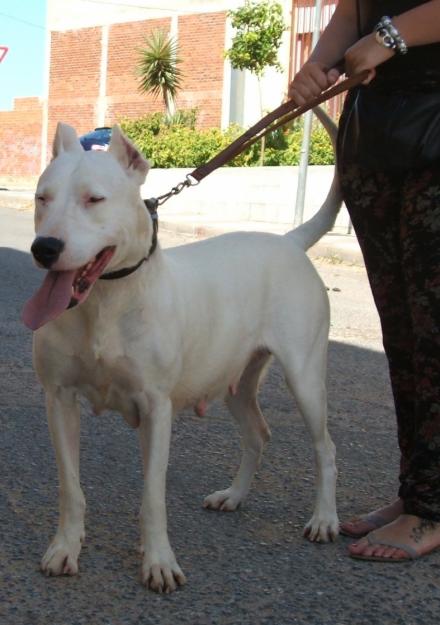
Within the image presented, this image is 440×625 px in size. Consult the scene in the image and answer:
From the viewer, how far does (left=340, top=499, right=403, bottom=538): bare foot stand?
335 centimetres

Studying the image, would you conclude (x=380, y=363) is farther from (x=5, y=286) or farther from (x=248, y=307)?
(x=5, y=286)

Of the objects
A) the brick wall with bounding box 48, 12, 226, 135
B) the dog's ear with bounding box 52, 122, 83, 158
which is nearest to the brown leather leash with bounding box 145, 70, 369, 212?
the dog's ear with bounding box 52, 122, 83, 158

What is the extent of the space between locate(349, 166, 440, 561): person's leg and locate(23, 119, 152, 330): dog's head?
870 millimetres

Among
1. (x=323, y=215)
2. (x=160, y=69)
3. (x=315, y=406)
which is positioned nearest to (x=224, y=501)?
(x=315, y=406)

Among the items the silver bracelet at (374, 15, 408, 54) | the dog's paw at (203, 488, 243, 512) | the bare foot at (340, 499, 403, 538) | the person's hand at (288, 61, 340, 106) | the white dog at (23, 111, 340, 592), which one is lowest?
the dog's paw at (203, 488, 243, 512)

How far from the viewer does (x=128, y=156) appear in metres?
2.90

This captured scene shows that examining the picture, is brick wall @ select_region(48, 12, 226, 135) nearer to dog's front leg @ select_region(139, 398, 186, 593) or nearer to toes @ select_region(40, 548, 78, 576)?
dog's front leg @ select_region(139, 398, 186, 593)

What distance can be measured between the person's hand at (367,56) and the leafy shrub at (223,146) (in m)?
15.5

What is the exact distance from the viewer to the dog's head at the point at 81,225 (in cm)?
258

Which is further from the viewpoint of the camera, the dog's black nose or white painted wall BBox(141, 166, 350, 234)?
white painted wall BBox(141, 166, 350, 234)

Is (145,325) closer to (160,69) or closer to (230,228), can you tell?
(230,228)

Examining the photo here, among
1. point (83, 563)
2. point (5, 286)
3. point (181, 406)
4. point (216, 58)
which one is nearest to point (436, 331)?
point (181, 406)

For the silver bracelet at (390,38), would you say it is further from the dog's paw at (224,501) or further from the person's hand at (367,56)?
the dog's paw at (224,501)

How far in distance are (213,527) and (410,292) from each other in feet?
3.51
